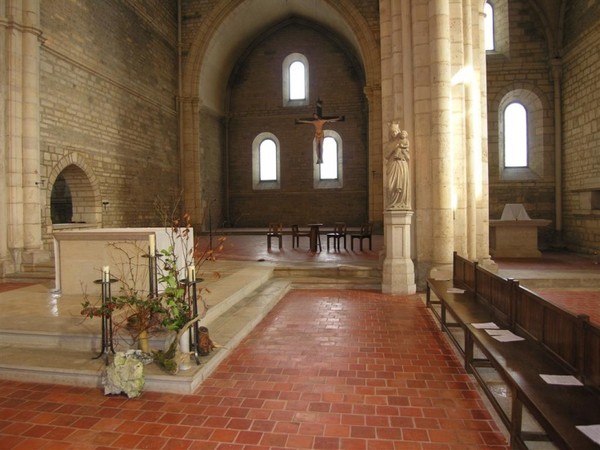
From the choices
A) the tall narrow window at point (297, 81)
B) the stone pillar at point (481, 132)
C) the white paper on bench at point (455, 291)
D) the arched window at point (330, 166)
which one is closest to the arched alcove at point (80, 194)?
the stone pillar at point (481, 132)

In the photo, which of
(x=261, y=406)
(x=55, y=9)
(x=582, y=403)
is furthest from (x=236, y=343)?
(x=55, y=9)

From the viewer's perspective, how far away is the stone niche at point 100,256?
5.85 metres

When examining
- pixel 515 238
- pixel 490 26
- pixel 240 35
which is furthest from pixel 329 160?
pixel 515 238

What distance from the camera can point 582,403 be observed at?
7.85ft

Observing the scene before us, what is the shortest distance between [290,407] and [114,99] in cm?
1204

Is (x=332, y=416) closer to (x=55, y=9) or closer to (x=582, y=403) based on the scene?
(x=582, y=403)

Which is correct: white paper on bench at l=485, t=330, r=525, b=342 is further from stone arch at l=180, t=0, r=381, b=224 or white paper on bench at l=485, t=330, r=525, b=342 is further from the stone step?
stone arch at l=180, t=0, r=381, b=224

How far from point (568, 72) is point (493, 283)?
1133cm

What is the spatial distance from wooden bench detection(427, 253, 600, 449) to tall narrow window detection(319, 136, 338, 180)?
1592cm

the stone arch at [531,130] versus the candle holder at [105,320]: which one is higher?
the stone arch at [531,130]

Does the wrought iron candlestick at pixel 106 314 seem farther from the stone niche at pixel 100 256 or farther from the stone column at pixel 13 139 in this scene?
the stone column at pixel 13 139

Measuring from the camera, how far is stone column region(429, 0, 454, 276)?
24.4 feet

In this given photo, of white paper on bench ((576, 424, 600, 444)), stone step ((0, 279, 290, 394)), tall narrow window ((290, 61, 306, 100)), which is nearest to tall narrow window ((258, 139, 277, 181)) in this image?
tall narrow window ((290, 61, 306, 100))

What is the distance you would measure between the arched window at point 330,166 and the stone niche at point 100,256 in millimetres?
14158
